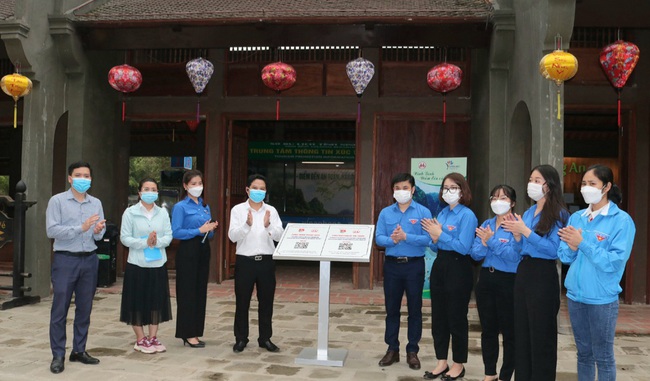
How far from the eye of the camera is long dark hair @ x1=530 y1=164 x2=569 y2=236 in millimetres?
3969

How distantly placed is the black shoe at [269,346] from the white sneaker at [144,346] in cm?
108

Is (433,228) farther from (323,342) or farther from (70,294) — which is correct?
(70,294)

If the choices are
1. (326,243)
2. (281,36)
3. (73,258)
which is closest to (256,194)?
(326,243)

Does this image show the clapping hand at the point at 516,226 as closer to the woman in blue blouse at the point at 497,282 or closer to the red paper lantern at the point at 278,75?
the woman in blue blouse at the point at 497,282

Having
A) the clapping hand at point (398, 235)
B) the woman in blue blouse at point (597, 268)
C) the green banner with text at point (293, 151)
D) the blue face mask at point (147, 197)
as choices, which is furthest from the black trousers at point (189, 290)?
the green banner with text at point (293, 151)

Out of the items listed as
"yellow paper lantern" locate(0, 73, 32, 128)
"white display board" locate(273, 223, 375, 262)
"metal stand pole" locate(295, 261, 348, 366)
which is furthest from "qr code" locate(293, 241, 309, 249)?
"yellow paper lantern" locate(0, 73, 32, 128)

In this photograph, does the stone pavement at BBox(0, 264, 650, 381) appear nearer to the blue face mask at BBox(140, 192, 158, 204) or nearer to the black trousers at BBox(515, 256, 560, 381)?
the black trousers at BBox(515, 256, 560, 381)

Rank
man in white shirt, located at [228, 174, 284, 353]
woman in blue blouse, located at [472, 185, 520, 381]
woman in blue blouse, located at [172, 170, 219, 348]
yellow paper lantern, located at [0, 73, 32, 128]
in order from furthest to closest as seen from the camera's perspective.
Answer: yellow paper lantern, located at [0, 73, 32, 128] < woman in blue blouse, located at [172, 170, 219, 348] < man in white shirt, located at [228, 174, 284, 353] < woman in blue blouse, located at [472, 185, 520, 381]

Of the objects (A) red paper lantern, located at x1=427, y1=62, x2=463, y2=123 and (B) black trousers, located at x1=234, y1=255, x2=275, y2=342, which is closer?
(B) black trousers, located at x1=234, y1=255, x2=275, y2=342

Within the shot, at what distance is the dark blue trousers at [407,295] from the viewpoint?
5281 millimetres

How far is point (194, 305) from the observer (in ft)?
19.6

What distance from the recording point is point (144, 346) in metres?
5.70

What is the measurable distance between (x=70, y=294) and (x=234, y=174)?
17.6ft

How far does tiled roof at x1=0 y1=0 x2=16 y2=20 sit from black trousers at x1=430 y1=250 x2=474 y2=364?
23.7ft
